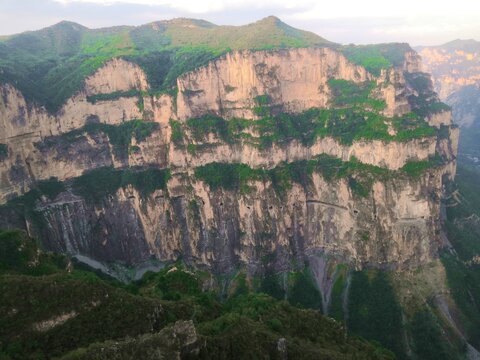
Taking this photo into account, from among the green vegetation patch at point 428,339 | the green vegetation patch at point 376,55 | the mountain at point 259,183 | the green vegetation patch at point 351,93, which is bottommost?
the green vegetation patch at point 428,339

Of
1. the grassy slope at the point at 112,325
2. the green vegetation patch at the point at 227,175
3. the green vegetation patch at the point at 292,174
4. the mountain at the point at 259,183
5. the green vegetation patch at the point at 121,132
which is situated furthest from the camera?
the green vegetation patch at the point at 121,132

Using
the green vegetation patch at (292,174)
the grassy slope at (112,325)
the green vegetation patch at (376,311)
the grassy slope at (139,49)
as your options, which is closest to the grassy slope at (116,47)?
the grassy slope at (139,49)

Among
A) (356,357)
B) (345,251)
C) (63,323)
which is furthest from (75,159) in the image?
(356,357)

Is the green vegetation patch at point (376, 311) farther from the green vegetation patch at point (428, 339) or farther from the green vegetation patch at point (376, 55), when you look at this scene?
the green vegetation patch at point (376, 55)

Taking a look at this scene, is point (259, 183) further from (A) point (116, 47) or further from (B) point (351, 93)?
(A) point (116, 47)

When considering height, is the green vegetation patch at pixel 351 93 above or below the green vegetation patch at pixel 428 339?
above

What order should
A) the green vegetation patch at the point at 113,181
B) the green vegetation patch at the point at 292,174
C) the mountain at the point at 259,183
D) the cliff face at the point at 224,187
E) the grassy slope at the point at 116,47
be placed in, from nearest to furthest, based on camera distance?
1. the mountain at the point at 259,183
2. the cliff face at the point at 224,187
3. the green vegetation patch at the point at 292,174
4. the green vegetation patch at the point at 113,181
5. the grassy slope at the point at 116,47

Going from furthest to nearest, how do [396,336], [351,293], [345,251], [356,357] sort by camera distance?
[345,251]
[351,293]
[396,336]
[356,357]

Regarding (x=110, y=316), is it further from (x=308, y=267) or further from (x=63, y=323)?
(x=308, y=267)
